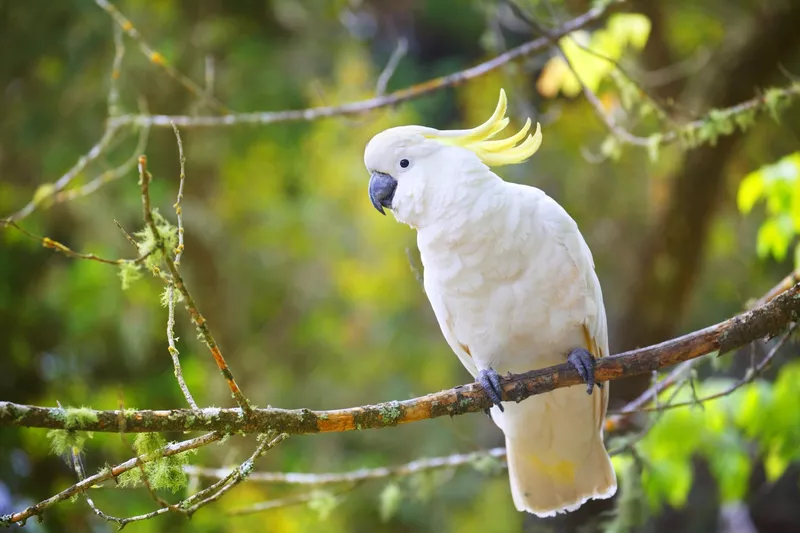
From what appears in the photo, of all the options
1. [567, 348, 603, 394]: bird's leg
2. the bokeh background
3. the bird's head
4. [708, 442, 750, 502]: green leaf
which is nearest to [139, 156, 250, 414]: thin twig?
the bird's head

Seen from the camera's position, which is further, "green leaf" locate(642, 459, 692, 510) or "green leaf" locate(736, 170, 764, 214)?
"green leaf" locate(642, 459, 692, 510)

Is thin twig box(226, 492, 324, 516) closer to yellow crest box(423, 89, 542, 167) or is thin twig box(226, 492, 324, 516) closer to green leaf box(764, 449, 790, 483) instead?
yellow crest box(423, 89, 542, 167)

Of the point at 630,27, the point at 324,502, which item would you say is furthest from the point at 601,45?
the point at 324,502

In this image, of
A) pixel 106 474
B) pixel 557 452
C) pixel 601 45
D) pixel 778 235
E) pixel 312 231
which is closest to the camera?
pixel 106 474

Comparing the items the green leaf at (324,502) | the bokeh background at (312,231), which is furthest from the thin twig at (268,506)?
the bokeh background at (312,231)

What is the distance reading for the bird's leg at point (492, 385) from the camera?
6.64 ft

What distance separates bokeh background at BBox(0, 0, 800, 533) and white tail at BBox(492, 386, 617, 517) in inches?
27.7

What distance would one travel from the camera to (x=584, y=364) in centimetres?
211

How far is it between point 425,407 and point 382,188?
69 cm

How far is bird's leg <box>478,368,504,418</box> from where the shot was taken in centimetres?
→ 202

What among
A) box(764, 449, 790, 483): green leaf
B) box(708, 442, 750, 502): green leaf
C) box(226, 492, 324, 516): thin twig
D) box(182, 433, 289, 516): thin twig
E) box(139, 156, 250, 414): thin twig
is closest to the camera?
box(139, 156, 250, 414): thin twig

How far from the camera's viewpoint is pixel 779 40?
4027 millimetres

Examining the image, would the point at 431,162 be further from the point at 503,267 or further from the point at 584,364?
the point at 584,364

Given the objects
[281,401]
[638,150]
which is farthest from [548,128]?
[281,401]
